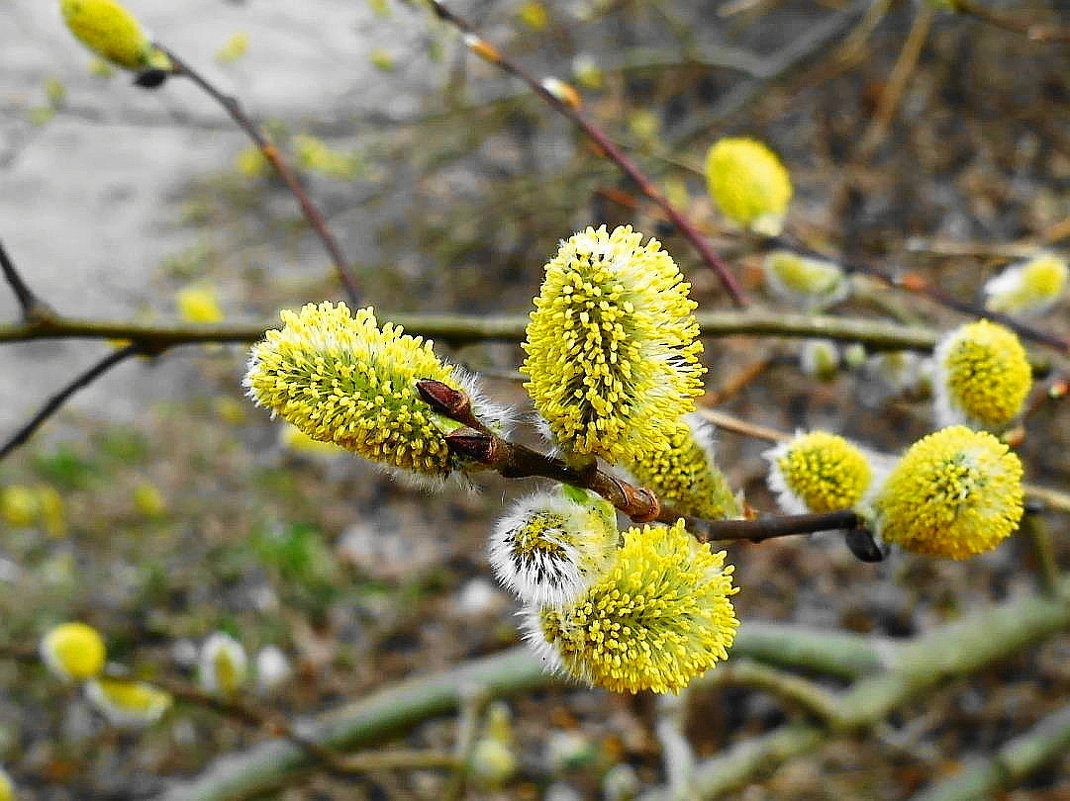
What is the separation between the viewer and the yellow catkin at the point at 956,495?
0.64m

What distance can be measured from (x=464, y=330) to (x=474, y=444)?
1.72ft

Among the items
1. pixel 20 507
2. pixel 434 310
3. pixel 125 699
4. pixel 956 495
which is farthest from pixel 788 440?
pixel 434 310

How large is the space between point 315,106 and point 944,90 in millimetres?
2755

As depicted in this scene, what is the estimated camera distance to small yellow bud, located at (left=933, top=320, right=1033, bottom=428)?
79 cm

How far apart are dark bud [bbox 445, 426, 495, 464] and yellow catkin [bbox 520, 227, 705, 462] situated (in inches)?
1.5

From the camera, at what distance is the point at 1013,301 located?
1135 mm

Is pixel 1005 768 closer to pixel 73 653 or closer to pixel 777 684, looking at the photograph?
pixel 777 684

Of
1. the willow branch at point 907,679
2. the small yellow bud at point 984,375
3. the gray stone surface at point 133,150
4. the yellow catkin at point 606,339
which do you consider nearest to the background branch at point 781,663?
the willow branch at point 907,679

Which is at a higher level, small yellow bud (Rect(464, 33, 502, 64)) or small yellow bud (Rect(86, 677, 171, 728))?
small yellow bud (Rect(464, 33, 502, 64))

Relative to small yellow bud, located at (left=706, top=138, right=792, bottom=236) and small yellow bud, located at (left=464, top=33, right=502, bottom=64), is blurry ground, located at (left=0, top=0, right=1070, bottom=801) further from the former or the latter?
small yellow bud, located at (left=464, top=33, right=502, bottom=64)

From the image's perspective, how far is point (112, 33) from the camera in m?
1.05

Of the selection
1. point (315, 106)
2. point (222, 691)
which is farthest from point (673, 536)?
point (315, 106)

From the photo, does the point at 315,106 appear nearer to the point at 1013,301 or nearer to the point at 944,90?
the point at 944,90

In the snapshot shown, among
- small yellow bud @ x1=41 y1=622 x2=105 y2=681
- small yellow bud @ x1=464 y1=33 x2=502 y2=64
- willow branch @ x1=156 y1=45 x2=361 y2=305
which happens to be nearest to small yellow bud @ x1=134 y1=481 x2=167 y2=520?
small yellow bud @ x1=41 y1=622 x2=105 y2=681
